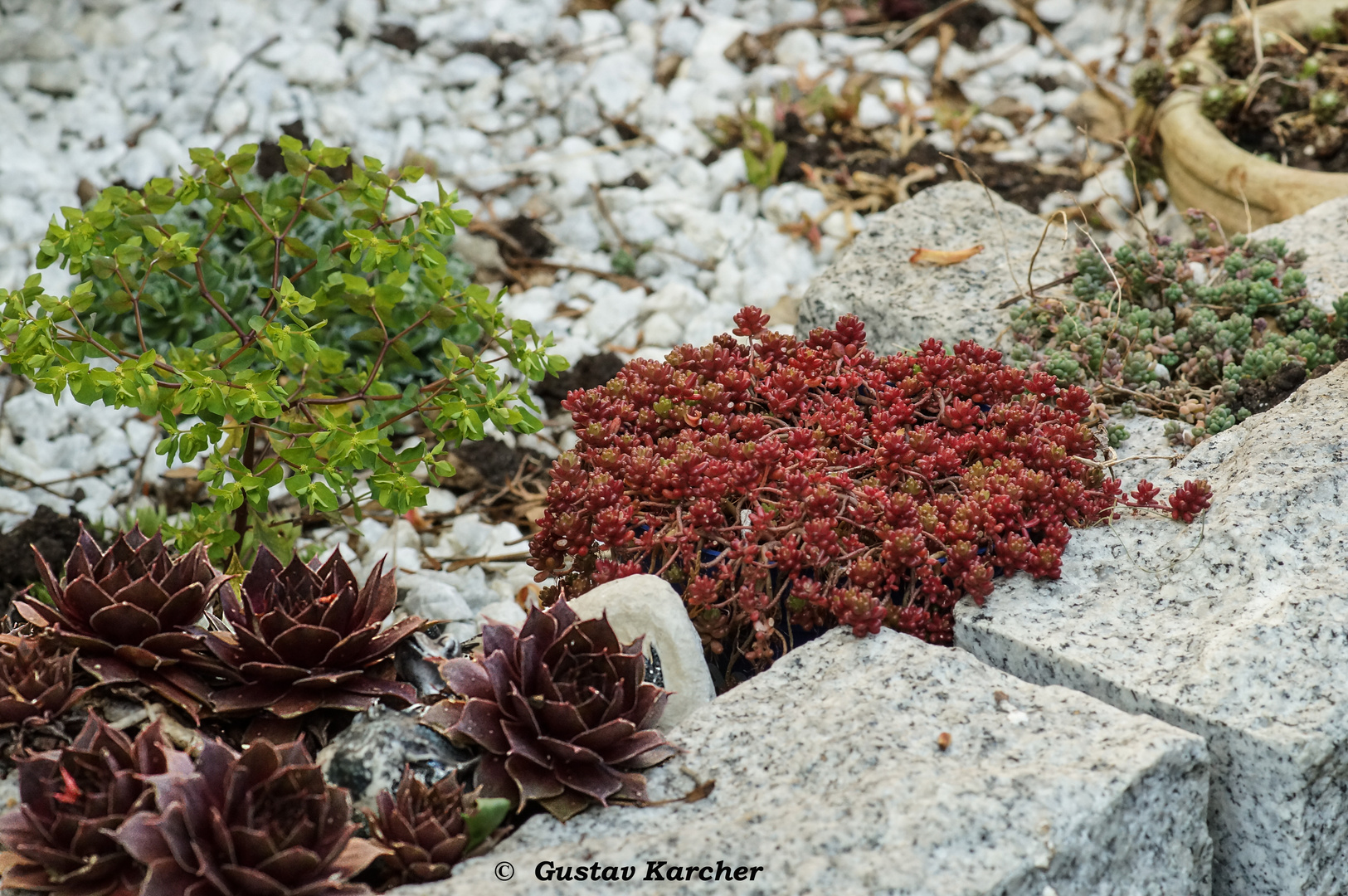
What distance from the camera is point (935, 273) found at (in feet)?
12.9

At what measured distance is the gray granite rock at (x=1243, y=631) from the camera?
223 centimetres

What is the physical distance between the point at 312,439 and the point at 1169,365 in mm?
2496

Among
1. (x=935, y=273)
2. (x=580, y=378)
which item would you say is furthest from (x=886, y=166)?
(x=580, y=378)

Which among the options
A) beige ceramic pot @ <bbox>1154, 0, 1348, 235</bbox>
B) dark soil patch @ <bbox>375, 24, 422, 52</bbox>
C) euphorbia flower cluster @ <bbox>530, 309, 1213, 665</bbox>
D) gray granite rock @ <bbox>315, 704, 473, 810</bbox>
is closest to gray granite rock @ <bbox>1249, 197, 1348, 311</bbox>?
beige ceramic pot @ <bbox>1154, 0, 1348, 235</bbox>

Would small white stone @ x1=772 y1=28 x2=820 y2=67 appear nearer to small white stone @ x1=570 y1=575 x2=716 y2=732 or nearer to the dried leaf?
the dried leaf

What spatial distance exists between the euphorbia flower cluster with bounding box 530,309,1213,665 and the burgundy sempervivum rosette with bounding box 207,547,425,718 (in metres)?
0.54

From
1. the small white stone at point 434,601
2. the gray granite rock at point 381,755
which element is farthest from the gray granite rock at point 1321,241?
the gray granite rock at point 381,755

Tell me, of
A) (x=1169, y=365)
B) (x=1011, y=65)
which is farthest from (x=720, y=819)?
(x=1011, y=65)

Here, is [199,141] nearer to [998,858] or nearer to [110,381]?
[110,381]

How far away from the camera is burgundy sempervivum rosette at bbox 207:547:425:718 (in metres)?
2.29

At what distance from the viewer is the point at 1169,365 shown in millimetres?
3510

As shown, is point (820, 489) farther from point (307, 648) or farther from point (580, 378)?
point (580, 378)

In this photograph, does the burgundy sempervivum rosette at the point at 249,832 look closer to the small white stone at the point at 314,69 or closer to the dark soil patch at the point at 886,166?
the dark soil patch at the point at 886,166

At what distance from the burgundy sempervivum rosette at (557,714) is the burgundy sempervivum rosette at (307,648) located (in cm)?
17
